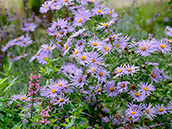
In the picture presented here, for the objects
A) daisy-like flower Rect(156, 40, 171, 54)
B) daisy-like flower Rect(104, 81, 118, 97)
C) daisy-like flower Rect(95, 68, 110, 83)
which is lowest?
daisy-like flower Rect(104, 81, 118, 97)

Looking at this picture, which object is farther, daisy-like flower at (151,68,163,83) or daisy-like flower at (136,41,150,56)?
daisy-like flower at (151,68,163,83)

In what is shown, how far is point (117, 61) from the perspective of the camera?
69.2 inches

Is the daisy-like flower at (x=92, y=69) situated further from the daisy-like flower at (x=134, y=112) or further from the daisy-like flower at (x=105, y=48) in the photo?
the daisy-like flower at (x=134, y=112)

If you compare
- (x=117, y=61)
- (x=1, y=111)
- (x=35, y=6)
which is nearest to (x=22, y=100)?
(x=1, y=111)

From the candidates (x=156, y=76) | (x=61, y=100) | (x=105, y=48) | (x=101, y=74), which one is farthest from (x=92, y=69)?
(x=156, y=76)

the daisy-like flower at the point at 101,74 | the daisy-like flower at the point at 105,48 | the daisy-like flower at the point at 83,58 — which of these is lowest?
the daisy-like flower at the point at 101,74

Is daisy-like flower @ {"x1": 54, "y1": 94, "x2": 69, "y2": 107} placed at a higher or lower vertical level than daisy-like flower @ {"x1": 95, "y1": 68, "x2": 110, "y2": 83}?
lower

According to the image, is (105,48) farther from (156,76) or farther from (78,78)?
(156,76)

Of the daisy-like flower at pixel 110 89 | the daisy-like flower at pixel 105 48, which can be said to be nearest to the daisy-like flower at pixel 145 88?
the daisy-like flower at pixel 110 89

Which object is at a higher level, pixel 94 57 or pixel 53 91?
pixel 94 57

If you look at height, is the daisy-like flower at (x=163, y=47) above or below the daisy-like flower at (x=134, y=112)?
above

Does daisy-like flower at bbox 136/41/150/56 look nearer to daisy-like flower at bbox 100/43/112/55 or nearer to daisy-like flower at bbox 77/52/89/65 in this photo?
daisy-like flower at bbox 100/43/112/55

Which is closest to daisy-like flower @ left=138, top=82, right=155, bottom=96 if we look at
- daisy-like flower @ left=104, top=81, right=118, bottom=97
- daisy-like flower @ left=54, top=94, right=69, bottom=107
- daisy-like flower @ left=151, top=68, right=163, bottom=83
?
daisy-like flower @ left=151, top=68, right=163, bottom=83

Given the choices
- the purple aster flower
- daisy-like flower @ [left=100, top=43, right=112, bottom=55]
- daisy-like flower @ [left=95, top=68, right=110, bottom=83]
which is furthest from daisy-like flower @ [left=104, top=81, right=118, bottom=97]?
the purple aster flower
